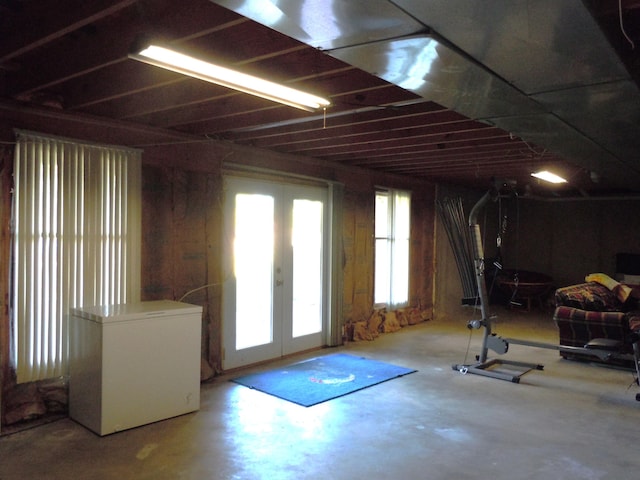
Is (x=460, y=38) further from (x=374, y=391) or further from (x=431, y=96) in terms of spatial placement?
(x=374, y=391)

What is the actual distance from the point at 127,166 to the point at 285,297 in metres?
2.29

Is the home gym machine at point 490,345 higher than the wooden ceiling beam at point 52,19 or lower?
lower

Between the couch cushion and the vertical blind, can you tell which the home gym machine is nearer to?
the couch cushion

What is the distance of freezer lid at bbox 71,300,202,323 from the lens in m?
3.43

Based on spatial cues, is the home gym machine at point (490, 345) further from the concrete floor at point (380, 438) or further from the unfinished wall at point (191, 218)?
the unfinished wall at point (191, 218)

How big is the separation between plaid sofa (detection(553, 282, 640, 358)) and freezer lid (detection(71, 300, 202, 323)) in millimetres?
4152

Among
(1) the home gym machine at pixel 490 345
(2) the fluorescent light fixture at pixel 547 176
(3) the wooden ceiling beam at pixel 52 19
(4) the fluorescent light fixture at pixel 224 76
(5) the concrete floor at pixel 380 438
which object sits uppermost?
Answer: (3) the wooden ceiling beam at pixel 52 19

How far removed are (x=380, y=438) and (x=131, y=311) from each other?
1.96 meters

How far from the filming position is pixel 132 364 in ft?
11.5

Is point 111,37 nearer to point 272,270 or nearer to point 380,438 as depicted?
point 380,438

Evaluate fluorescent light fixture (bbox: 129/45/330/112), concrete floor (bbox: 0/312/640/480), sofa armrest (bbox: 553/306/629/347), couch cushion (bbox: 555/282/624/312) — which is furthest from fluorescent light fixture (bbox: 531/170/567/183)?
fluorescent light fixture (bbox: 129/45/330/112)

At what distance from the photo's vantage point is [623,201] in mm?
9453

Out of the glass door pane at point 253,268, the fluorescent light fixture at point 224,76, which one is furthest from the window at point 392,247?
the fluorescent light fixture at point 224,76

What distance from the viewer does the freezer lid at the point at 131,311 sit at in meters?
3.43
